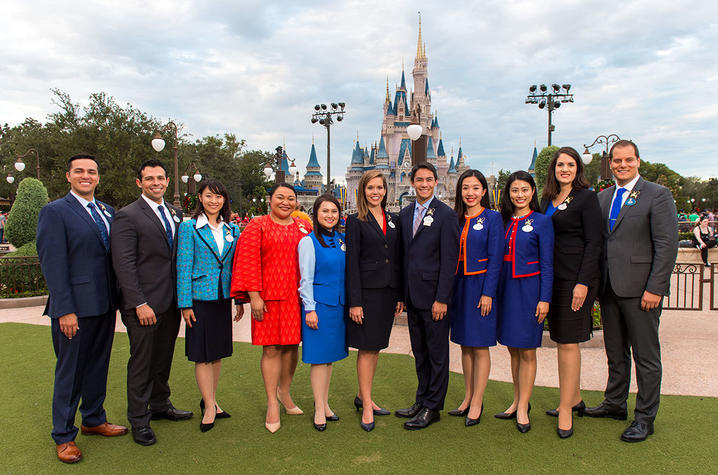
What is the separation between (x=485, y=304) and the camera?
3.68 meters

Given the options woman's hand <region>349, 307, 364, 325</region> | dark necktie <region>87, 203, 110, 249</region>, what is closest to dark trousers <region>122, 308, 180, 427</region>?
dark necktie <region>87, 203, 110, 249</region>

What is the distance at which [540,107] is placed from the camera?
1953 centimetres

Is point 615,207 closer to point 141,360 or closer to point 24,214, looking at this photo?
point 141,360

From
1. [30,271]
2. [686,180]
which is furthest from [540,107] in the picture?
[686,180]

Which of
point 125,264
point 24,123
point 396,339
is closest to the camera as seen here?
point 125,264

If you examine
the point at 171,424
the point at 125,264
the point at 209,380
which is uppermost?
the point at 125,264

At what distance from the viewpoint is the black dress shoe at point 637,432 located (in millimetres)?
3480

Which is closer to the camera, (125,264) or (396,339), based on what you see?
(125,264)

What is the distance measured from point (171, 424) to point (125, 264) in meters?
1.55

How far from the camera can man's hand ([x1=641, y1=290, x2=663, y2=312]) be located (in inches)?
139

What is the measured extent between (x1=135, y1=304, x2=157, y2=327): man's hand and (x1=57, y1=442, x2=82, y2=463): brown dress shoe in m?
0.99

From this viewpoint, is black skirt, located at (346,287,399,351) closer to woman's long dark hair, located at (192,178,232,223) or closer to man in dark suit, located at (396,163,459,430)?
man in dark suit, located at (396,163,459,430)

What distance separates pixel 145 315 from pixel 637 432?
4.05 m

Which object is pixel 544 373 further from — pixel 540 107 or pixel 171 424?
pixel 540 107
